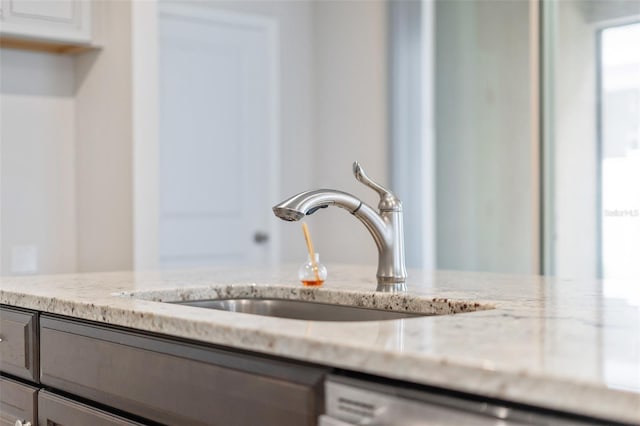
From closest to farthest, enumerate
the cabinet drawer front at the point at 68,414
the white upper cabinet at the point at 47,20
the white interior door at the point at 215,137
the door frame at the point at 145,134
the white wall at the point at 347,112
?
the cabinet drawer front at the point at 68,414, the white upper cabinet at the point at 47,20, the door frame at the point at 145,134, the white interior door at the point at 215,137, the white wall at the point at 347,112

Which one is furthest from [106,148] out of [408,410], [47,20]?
[408,410]

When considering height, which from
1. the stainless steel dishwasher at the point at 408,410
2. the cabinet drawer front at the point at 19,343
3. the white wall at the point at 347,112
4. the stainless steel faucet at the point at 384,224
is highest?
the white wall at the point at 347,112

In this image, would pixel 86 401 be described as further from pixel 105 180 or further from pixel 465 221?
pixel 465 221

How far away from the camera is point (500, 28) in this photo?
13.3 feet

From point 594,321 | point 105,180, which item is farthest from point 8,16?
point 594,321

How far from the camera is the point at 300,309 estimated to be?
1.87 metres

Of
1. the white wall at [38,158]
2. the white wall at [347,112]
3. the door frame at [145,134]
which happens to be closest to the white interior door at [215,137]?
the white wall at [347,112]

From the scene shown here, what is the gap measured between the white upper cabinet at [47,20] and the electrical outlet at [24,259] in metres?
0.94

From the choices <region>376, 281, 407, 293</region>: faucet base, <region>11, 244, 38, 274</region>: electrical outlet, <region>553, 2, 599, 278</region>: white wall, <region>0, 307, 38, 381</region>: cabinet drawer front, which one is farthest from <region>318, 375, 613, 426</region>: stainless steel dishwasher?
<region>11, 244, 38, 274</region>: electrical outlet

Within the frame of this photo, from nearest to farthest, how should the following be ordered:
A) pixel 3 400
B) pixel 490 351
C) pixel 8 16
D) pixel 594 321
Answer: pixel 490 351 → pixel 594 321 → pixel 3 400 → pixel 8 16

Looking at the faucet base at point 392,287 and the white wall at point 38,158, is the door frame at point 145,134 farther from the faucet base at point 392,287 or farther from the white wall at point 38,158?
the faucet base at point 392,287

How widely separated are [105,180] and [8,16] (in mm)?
775

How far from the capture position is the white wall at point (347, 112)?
4.64 metres

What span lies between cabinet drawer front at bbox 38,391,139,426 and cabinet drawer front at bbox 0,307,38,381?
8cm
